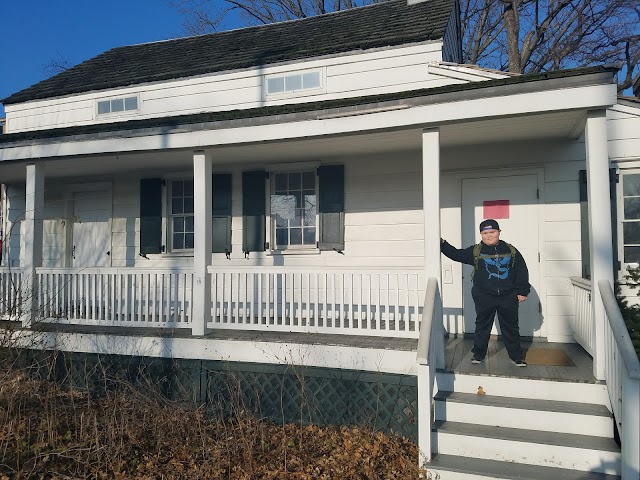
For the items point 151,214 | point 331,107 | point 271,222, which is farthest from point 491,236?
point 151,214

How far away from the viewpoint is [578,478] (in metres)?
3.65

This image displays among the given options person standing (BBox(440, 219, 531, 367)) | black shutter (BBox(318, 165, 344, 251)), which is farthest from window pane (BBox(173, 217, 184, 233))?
person standing (BBox(440, 219, 531, 367))

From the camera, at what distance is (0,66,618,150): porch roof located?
4461mm

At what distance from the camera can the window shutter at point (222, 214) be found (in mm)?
7855

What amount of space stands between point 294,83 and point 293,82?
0.08 ft

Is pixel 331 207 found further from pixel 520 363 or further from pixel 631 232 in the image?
pixel 631 232

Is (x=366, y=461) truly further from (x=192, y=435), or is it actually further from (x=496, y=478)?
(x=192, y=435)

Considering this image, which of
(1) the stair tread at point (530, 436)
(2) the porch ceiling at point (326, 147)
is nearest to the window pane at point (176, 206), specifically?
(2) the porch ceiling at point (326, 147)

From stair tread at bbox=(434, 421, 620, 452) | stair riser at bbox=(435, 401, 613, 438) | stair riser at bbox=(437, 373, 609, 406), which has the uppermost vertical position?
stair riser at bbox=(437, 373, 609, 406)

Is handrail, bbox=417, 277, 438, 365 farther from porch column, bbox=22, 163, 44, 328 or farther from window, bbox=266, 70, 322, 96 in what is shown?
porch column, bbox=22, 163, 44, 328

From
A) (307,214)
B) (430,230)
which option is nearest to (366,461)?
(430,230)

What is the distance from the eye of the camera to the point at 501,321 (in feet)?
16.3

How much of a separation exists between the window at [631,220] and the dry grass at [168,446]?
375cm

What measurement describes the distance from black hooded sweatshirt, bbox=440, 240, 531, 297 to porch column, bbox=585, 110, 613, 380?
635 mm
